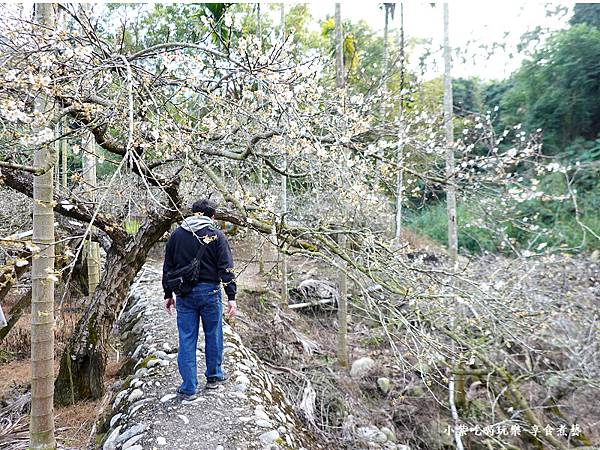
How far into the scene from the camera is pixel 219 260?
10.7ft

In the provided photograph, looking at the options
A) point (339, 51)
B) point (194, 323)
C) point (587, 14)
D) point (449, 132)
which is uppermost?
point (587, 14)

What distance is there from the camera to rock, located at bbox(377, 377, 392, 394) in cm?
666

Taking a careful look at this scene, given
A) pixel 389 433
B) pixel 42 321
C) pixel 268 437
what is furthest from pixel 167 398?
pixel 389 433

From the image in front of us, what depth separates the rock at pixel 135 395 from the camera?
350 centimetres

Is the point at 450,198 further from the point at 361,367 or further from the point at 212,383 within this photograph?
the point at 212,383

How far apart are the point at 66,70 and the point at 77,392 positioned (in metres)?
3.16

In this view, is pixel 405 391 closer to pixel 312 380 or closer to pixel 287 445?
pixel 312 380

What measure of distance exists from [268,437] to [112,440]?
1101 millimetres

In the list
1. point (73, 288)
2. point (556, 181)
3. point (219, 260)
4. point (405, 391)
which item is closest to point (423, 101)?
point (556, 181)

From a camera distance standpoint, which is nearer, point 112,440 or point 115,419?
point 112,440

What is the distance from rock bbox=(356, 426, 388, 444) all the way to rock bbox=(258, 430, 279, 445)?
7.93 feet

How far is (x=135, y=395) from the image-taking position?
3541mm

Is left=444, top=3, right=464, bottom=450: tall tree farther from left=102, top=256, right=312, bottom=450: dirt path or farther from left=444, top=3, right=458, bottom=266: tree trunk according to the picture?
left=102, top=256, right=312, bottom=450: dirt path

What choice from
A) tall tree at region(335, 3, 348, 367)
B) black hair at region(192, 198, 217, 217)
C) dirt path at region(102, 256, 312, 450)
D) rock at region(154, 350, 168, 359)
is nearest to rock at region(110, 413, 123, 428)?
dirt path at region(102, 256, 312, 450)
